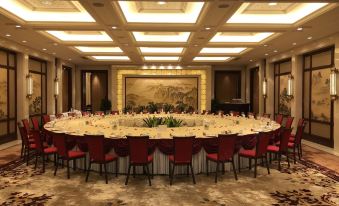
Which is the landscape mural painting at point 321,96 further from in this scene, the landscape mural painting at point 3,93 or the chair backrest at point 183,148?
the landscape mural painting at point 3,93

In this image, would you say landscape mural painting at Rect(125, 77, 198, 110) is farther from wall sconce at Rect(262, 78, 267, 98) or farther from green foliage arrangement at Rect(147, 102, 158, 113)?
wall sconce at Rect(262, 78, 267, 98)

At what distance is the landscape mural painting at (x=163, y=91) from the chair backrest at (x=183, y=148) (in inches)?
435

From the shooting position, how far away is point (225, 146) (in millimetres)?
4977

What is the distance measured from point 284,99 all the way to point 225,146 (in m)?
7.26

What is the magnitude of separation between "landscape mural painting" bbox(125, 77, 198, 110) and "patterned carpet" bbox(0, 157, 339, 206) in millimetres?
10191

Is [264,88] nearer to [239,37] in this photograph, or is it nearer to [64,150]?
[239,37]

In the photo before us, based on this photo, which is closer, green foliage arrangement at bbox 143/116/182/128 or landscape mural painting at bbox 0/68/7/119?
landscape mural painting at bbox 0/68/7/119

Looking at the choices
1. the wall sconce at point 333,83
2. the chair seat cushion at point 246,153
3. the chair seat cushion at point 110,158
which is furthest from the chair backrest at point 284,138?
the chair seat cushion at point 110,158

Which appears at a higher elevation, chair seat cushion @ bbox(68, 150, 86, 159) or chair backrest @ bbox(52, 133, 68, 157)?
chair backrest @ bbox(52, 133, 68, 157)

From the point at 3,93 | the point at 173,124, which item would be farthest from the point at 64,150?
the point at 3,93

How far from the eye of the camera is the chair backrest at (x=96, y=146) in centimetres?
489

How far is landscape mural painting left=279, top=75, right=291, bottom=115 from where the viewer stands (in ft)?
35.7

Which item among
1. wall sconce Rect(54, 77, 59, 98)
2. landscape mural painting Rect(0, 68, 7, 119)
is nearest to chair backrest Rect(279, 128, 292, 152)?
landscape mural painting Rect(0, 68, 7, 119)

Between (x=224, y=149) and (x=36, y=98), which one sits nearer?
(x=224, y=149)
